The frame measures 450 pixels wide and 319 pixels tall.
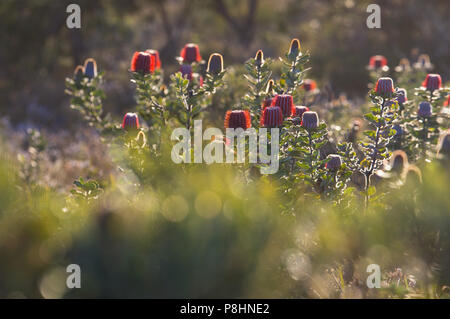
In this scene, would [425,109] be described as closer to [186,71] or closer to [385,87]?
[385,87]

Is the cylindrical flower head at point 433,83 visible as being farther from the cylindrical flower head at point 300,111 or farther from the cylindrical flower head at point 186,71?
the cylindrical flower head at point 186,71

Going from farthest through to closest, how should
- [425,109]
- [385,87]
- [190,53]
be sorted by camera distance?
[190,53]
[425,109]
[385,87]

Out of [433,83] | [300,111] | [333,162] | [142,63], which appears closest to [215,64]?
[142,63]

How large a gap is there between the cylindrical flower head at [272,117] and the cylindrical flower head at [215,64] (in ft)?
2.42

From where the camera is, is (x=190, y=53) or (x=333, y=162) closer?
(x=333, y=162)

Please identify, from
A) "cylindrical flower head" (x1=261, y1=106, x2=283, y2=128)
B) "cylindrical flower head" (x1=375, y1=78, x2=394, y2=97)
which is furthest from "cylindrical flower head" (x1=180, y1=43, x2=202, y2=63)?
"cylindrical flower head" (x1=375, y1=78, x2=394, y2=97)

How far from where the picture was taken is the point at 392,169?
263 cm

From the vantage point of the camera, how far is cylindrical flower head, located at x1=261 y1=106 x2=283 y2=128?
2.90 meters

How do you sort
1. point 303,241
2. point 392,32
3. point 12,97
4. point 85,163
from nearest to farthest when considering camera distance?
point 303,241, point 85,163, point 12,97, point 392,32

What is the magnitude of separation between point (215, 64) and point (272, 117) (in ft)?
2.61

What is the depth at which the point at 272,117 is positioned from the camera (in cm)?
291
